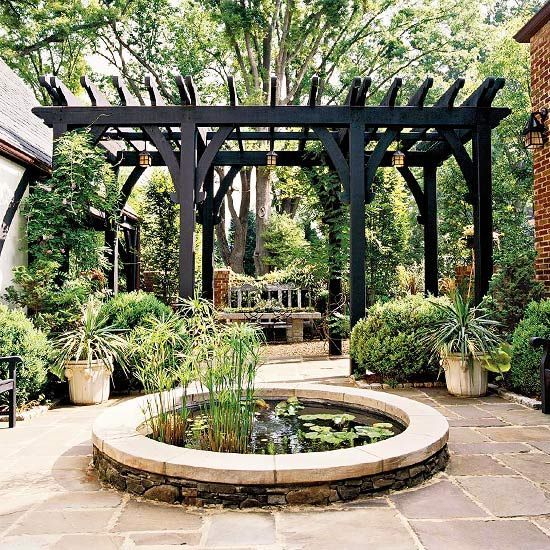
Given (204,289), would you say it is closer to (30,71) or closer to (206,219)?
(206,219)

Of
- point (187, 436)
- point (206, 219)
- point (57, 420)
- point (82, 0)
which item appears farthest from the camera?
point (82, 0)

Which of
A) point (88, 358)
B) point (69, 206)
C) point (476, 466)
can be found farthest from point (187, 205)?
point (476, 466)

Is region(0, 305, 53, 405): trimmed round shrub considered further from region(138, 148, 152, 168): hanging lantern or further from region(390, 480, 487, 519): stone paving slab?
region(390, 480, 487, 519): stone paving slab

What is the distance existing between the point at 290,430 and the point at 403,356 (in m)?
2.63

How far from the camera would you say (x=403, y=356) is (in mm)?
6301

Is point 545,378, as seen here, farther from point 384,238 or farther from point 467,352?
point 384,238

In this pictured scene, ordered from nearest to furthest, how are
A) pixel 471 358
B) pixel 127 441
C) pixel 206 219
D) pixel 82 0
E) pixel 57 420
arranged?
pixel 127 441
pixel 57 420
pixel 471 358
pixel 206 219
pixel 82 0

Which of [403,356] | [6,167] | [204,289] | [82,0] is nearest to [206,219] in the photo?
[204,289]

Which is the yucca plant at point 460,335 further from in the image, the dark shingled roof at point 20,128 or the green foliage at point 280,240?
the green foliage at point 280,240

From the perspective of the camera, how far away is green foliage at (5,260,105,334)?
620cm

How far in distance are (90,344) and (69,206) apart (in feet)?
6.74

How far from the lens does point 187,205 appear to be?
7121mm

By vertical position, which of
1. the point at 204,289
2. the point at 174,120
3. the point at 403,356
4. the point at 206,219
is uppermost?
the point at 174,120

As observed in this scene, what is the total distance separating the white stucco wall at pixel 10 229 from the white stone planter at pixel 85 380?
176 cm
